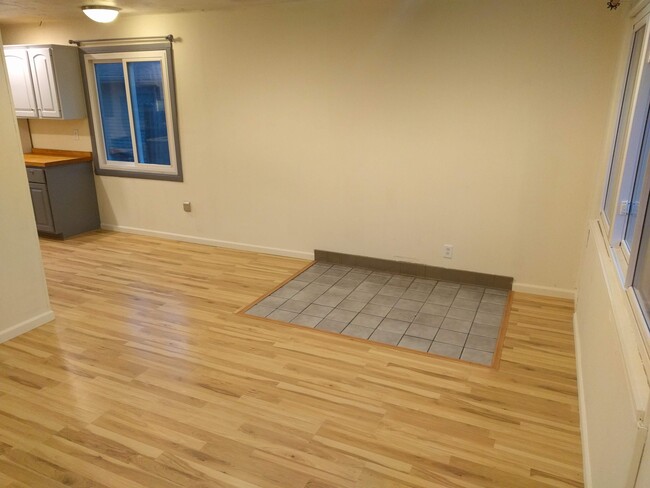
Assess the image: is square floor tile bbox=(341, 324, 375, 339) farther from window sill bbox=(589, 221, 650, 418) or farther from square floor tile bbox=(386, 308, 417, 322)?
window sill bbox=(589, 221, 650, 418)

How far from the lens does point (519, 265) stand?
13.0 ft

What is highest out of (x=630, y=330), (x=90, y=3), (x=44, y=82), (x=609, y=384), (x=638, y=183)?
(x=90, y=3)

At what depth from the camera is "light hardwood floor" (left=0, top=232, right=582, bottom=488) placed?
82.4 inches

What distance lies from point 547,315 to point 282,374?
6.80 ft

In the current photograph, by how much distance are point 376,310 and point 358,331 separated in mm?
387

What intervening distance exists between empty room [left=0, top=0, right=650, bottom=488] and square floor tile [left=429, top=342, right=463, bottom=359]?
0.07 ft

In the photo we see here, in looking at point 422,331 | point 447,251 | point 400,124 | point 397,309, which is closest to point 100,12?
point 400,124

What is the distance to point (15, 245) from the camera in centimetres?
325

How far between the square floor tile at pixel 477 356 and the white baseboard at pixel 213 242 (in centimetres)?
214

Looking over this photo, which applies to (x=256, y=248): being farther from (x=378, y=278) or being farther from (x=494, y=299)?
(x=494, y=299)

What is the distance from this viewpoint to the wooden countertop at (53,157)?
5160 mm

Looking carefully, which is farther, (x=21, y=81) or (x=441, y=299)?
(x=21, y=81)

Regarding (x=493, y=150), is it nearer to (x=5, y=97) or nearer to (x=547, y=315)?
(x=547, y=315)

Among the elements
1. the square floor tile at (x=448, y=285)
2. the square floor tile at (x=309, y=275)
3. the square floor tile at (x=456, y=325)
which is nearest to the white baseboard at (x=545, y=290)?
the square floor tile at (x=448, y=285)
